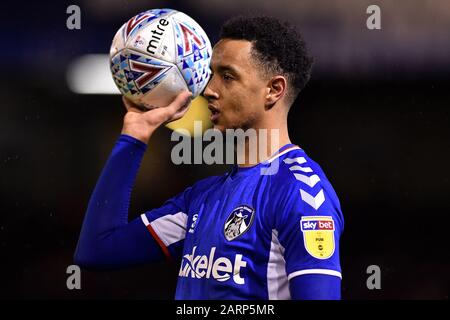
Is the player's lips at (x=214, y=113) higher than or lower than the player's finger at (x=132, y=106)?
lower

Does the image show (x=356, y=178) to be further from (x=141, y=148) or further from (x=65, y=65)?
(x=141, y=148)

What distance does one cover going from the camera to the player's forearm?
2553 millimetres

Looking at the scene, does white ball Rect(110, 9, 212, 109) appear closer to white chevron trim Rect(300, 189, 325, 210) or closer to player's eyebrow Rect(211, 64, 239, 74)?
player's eyebrow Rect(211, 64, 239, 74)

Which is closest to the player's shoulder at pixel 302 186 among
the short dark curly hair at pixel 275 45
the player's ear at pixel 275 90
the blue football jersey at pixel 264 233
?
the blue football jersey at pixel 264 233

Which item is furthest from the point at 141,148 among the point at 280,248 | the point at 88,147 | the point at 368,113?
the point at 368,113

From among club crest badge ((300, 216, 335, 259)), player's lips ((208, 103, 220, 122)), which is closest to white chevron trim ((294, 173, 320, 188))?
club crest badge ((300, 216, 335, 259))

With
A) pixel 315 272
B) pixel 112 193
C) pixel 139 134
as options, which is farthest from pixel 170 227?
pixel 315 272

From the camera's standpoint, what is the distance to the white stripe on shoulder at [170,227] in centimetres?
281

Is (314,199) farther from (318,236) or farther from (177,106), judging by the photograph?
(177,106)

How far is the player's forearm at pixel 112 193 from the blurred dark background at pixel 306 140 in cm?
252

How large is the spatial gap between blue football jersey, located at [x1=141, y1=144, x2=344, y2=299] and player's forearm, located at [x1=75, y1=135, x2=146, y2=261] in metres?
0.29

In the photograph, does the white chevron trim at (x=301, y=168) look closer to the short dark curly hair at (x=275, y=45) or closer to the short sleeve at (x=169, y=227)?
the short dark curly hair at (x=275, y=45)

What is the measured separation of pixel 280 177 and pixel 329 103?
9.91 ft

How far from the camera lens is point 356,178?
5.30 m
